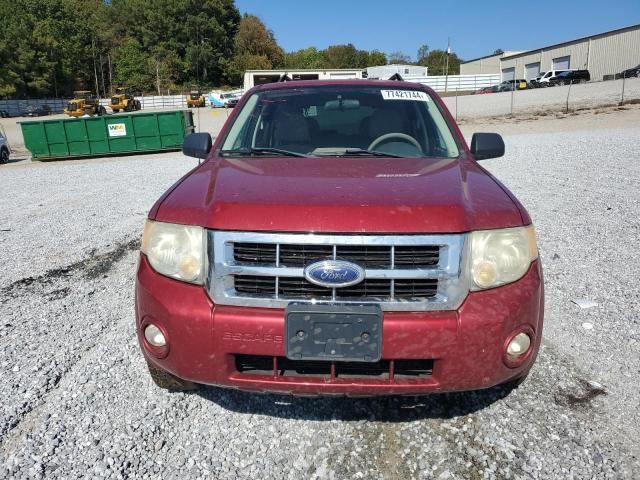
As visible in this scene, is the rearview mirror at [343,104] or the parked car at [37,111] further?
the parked car at [37,111]

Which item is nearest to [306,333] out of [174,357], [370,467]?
[174,357]

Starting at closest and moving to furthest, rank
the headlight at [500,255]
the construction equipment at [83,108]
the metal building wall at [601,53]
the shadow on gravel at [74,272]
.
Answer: the headlight at [500,255] → the shadow on gravel at [74,272] → the construction equipment at [83,108] → the metal building wall at [601,53]

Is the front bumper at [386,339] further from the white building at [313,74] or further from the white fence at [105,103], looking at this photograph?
the white fence at [105,103]

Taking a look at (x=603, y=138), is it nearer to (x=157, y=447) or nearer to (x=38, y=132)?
(x=157, y=447)

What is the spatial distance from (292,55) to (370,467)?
110428mm

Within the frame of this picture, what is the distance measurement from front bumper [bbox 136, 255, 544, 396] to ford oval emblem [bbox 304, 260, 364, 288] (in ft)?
0.64

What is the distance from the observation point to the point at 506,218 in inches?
82.6

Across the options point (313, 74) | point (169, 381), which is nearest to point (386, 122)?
point (169, 381)

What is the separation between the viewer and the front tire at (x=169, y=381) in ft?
7.55

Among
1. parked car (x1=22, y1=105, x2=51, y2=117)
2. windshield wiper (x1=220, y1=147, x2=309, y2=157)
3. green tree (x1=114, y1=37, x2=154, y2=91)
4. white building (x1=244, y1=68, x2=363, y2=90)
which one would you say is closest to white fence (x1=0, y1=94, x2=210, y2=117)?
parked car (x1=22, y1=105, x2=51, y2=117)

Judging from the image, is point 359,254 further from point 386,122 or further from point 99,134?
point 99,134

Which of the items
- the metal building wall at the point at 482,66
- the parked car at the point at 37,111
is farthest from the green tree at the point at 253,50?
the metal building wall at the point at 482,66

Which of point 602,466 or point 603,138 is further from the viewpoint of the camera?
point 603,138

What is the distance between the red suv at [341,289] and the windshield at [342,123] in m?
0.97
